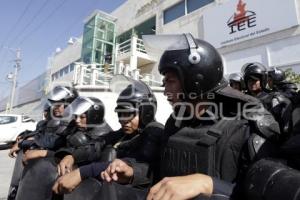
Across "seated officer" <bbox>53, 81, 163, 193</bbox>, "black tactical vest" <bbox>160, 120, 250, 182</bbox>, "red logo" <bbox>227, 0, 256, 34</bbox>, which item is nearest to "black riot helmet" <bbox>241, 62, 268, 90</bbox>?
"seated officer" <bbox>53, 81, 163, 193</bbox>

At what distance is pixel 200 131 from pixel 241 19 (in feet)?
34.1

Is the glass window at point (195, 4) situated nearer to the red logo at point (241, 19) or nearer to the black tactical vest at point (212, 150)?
the red logo at point (241, 19)

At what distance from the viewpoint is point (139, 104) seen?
222 cm

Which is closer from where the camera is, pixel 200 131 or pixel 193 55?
pixel 200 131

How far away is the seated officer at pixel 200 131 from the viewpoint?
0.98 meters

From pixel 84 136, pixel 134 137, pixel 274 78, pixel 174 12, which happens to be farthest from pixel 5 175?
pixel 174 12

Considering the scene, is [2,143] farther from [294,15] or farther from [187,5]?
[294,15]

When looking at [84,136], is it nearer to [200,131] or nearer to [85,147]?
[85,147]

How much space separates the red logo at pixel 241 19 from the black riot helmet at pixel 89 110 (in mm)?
9072

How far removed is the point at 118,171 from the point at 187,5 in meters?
14.3

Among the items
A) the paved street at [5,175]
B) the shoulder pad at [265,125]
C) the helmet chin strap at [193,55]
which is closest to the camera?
the shoulder pad at [265,125]

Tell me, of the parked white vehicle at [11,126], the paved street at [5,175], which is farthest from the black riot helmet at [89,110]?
the parked white vehicle at [11,126]

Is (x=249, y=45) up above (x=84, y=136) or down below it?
above

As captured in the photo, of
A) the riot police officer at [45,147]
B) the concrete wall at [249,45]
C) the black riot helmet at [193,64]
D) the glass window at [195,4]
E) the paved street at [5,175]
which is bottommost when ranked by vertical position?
the paved street at [5,175]
